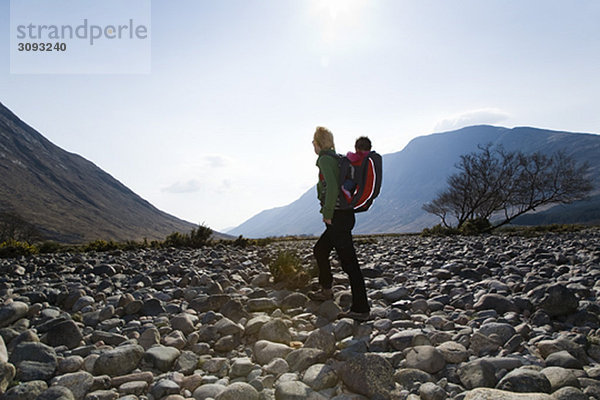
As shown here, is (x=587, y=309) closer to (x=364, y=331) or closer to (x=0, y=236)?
(x=364, y=331)

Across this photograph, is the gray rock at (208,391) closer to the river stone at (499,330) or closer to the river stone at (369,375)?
the river stone at (369,375)

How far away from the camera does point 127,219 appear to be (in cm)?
14425

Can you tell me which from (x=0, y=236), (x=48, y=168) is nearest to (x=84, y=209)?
(x=48, y=168)

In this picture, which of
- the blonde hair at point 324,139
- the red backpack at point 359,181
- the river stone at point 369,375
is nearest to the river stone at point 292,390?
the river stone at point 369,375

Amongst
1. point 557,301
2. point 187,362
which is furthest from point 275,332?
point 557,301

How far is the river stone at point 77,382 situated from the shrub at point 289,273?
3573 millimetres

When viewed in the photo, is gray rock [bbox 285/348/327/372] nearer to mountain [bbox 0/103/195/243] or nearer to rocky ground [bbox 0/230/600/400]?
rocky ground [bbox 0/230/600/400]

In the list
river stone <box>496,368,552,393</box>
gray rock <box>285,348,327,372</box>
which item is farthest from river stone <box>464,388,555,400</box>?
gray rock <box>285,348,327,372</box>

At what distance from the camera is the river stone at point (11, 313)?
13.4 feet

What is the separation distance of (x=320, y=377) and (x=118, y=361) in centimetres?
179

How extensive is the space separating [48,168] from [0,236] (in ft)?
519

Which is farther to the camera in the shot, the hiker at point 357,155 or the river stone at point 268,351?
the hiker at point 357,155

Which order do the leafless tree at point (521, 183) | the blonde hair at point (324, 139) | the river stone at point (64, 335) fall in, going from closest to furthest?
the river stone at point (64, 335) < the blonde hair at point (324, 139) < the leafless tree at point (521, 183)

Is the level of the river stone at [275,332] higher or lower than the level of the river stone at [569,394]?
lower
